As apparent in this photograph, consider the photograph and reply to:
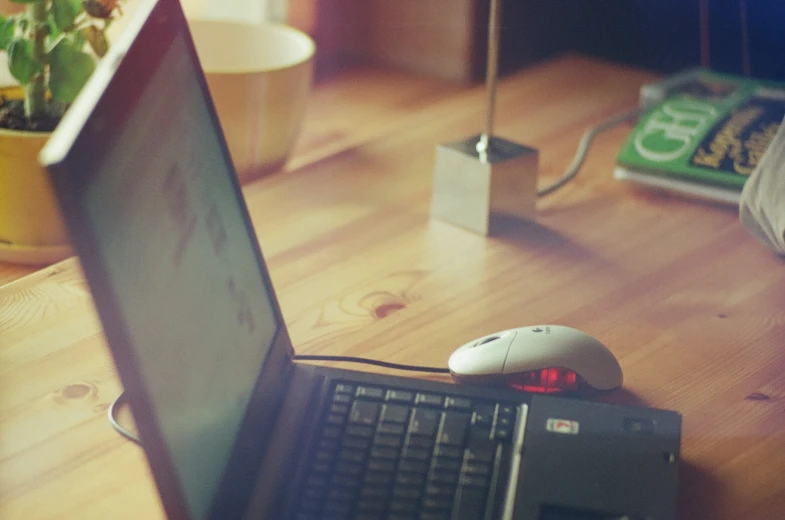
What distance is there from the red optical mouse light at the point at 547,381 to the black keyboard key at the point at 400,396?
88mm

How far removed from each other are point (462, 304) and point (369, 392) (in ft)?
0.66

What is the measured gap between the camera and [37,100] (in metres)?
0.94

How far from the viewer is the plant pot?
2.93 ft

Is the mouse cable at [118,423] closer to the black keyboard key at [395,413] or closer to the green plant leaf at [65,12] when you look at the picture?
the black keyboard key at [395,413]

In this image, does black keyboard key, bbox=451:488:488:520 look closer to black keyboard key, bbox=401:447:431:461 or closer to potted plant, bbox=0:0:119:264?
black keyboard key, bbox=401:447:431:461

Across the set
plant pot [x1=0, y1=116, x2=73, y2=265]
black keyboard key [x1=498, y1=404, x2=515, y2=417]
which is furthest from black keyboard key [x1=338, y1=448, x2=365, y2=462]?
plant pot [x1=0, y1=116, x2=73, y2=265]

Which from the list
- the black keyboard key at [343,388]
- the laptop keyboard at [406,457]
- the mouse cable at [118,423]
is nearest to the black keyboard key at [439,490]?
the laptop keyboard at [406,457]

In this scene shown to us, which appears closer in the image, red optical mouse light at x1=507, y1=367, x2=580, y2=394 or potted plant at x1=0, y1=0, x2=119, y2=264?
red optical mouse light at x1=507, y1=367, x2=580, y2=394

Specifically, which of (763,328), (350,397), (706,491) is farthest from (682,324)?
(350,397)

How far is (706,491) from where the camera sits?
668 mm

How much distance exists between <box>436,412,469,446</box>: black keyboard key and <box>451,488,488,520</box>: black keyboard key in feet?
0.15

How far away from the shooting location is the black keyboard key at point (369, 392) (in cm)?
72

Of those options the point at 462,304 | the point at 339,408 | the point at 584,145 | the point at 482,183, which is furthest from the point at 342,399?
the point at 584,145

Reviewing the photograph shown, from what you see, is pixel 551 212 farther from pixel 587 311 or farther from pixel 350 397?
pixel 350 397
